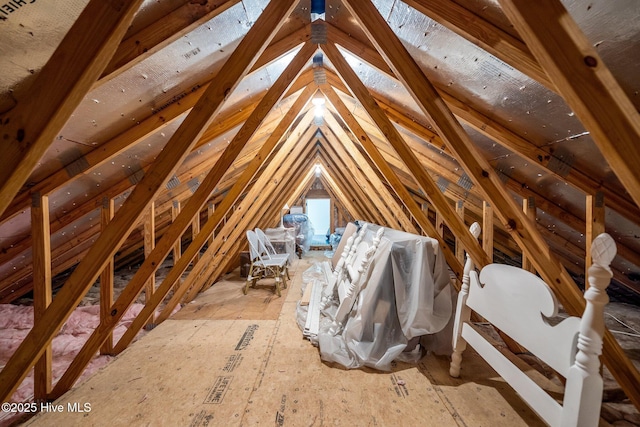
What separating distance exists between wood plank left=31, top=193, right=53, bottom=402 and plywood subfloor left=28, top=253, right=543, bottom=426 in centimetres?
45

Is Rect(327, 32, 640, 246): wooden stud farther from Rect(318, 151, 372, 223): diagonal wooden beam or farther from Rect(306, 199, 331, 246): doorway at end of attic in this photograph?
Rect(306, 199, 331, 246): doorway at end of attic

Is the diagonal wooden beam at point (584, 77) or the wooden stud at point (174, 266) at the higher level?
the diagonal wooden beam at point (584, 77)

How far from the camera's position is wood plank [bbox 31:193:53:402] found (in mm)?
1663

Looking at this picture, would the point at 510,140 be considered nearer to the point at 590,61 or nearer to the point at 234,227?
the point at 590,61

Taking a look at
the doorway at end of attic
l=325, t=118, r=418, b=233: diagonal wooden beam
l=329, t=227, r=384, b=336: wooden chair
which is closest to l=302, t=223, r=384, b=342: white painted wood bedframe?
l=329, t=227, r=384, b=336: wooden chair

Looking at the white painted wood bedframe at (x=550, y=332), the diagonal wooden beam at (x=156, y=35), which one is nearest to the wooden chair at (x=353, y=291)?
the white painted wood bedframe at (x=550, y=332)

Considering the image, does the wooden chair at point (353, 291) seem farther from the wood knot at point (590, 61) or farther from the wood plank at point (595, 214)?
the wood knot at point (590, 61)

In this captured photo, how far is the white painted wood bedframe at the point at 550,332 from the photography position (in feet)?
2.87

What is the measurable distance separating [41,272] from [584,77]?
293 cm

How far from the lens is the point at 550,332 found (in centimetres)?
102

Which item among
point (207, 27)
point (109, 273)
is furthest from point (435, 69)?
point (109, 273)

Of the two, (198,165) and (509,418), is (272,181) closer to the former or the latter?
(198,165)

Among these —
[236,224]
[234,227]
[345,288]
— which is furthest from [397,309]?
[234,227]

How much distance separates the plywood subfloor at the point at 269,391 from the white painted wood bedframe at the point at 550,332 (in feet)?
1.18
